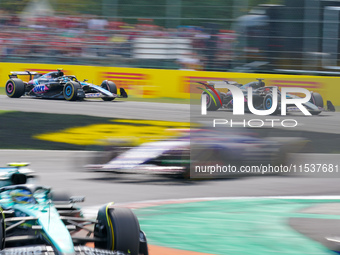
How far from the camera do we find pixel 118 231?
3922 millimetres

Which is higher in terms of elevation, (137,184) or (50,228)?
(50,228)

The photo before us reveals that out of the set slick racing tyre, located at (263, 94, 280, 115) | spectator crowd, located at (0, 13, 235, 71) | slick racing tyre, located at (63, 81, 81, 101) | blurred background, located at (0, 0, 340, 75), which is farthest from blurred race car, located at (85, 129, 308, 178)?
slick racing tyre, located at (63, 81, 81, 101)

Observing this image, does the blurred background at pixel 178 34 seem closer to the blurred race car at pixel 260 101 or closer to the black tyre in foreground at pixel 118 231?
the blurred race car at pixel 260 101

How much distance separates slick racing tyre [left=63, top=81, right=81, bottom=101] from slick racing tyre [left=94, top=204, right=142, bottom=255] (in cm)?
1107

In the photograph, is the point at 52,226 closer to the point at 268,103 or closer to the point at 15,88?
the point at 268,103

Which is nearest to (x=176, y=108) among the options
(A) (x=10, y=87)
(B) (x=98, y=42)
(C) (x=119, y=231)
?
(B) (x=98, y=42)

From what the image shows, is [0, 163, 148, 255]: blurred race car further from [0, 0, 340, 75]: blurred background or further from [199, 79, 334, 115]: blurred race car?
[0, 0, 340, 75]: blurred background

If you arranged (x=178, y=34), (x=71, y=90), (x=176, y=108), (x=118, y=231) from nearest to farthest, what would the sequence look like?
(x=118, y=231) < (x=176, y=108) < (x=71, y=90) < (x=178, y=34)

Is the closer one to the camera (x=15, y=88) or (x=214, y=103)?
(x=214, y=103)

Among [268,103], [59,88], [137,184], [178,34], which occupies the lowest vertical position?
[137,184]

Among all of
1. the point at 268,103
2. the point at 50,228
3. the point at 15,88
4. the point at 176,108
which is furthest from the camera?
the point at 15,88

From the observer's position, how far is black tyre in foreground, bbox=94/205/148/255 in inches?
154

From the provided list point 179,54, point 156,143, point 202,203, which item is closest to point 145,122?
point 179,54

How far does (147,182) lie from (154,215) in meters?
1.63
